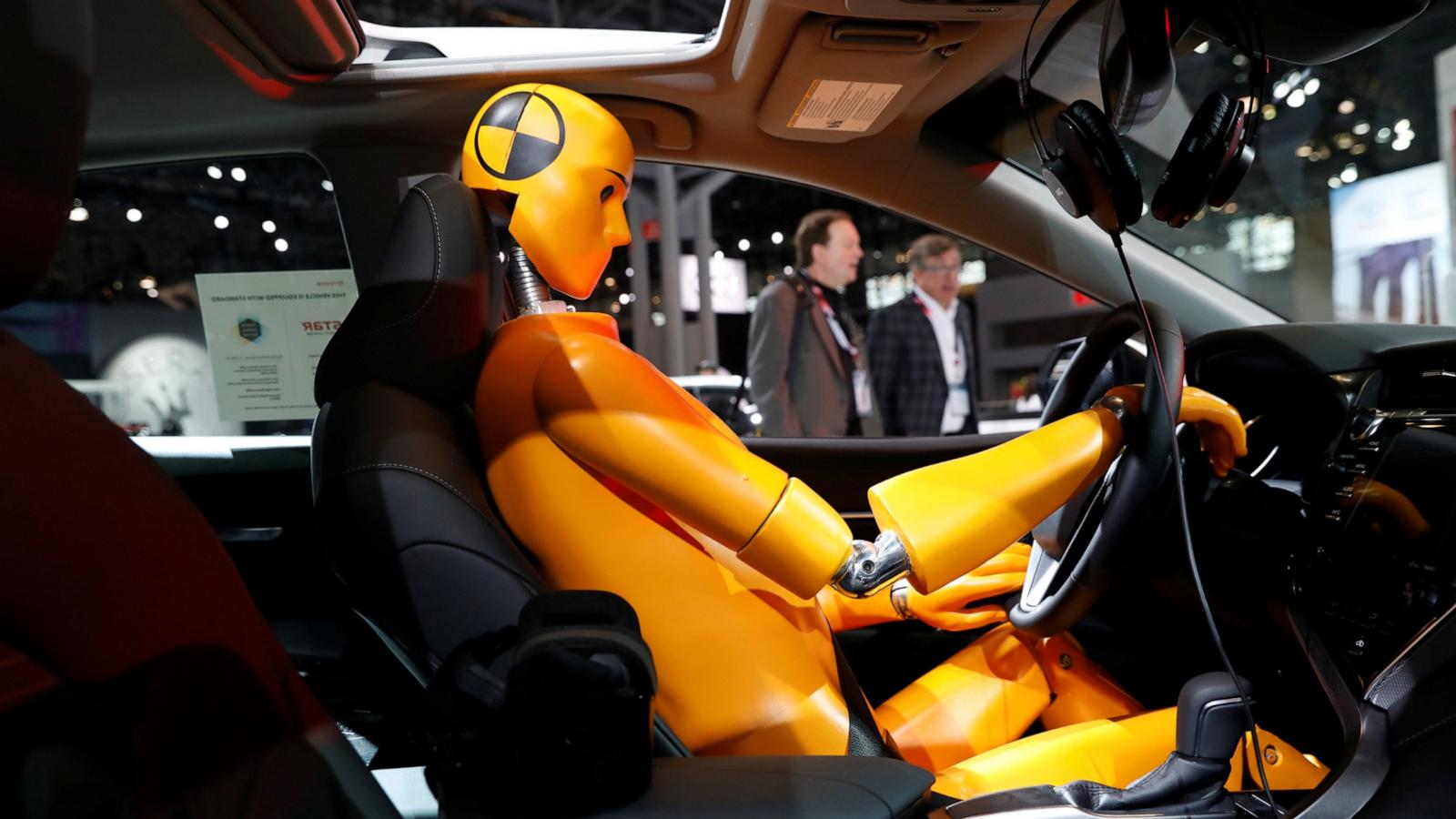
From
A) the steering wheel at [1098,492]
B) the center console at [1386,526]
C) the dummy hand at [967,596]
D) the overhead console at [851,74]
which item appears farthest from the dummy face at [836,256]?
the center console at [1386,526]

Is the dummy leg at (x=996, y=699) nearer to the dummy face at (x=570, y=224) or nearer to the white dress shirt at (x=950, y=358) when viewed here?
the dummy face at (x=570, y=224)

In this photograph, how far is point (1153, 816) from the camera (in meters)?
1.21

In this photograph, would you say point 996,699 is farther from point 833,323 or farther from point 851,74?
point 833,323

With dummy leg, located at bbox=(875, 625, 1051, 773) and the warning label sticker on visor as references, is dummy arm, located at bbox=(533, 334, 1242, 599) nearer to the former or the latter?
dummy leg, located at bbox=(875, 625, 1051, 773)

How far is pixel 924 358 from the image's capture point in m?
3.36

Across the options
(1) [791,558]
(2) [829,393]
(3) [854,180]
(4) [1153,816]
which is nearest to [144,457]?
(1) [791,558]

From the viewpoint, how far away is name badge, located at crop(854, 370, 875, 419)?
3.49 meters

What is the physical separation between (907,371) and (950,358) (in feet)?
0.66

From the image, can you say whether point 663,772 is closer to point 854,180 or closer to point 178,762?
point 178,762

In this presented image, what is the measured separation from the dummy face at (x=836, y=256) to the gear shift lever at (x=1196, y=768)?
91.1 inches

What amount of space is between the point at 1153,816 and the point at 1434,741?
0.34 meters

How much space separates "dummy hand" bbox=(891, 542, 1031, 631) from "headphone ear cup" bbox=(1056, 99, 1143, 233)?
0.65 metres

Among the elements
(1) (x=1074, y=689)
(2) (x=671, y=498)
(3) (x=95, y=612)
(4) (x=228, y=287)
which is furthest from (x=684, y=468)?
(4) (x=228, y=287)

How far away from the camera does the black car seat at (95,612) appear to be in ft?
1.90
